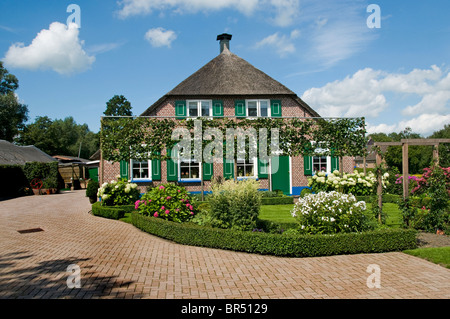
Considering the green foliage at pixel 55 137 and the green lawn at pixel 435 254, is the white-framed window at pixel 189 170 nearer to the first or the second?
the green lawn at pixel 435 254

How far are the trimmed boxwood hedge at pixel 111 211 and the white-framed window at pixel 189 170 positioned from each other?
5262 mm

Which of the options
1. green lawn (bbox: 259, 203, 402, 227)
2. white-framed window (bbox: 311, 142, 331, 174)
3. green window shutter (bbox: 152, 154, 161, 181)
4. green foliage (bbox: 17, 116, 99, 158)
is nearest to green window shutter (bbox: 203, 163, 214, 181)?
green window shutter (bbox: 152, 154, 161, 181)

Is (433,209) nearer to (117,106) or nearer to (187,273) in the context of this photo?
(187,273)

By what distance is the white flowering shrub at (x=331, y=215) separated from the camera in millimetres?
7016

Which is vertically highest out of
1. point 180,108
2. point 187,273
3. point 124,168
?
point 180,108

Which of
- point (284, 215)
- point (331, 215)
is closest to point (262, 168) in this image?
point (284, 215)

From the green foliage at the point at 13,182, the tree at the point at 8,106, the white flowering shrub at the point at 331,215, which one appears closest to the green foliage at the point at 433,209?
the white flowering shrub at the point at 331,215

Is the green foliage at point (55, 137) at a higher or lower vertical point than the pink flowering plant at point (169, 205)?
higher

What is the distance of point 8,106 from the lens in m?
36.6

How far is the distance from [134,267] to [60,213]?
→ 326 inches

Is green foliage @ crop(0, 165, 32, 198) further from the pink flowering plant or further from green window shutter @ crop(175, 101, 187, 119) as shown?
the pink flowering plant

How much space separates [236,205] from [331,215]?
2103 millimetres

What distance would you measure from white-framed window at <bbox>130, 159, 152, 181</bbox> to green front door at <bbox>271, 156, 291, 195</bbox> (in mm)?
6529
